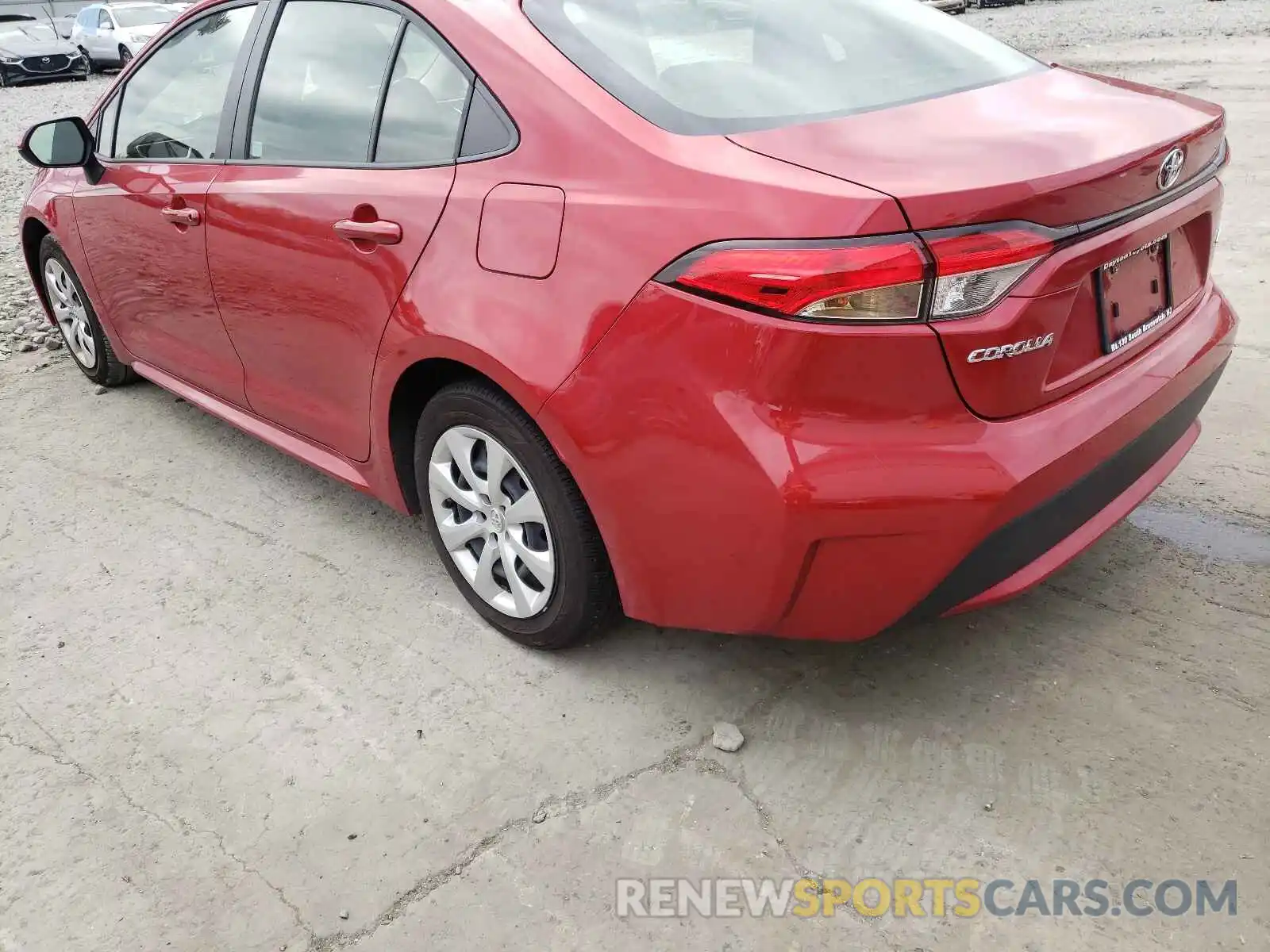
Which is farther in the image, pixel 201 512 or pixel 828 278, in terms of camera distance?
pixel 201 512

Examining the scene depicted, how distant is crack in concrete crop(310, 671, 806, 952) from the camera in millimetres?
1887

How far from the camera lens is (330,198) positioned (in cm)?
256

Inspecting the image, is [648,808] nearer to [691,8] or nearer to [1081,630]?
[1081,630]

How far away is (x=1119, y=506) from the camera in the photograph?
7.13 ft

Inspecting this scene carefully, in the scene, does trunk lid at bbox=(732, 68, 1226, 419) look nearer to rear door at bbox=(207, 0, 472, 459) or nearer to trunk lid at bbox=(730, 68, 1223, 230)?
trunk lid at bbox=(730, 68, 1223, 230)

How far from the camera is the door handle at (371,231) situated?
7.84 ft

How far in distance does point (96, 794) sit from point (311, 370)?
1.21 meters

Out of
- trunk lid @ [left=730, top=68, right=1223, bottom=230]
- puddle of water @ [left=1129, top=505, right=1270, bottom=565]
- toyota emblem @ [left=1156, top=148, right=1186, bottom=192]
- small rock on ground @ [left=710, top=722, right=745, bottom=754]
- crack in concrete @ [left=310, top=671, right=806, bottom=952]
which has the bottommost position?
crack in concrete @ [left=310, top=671, right=806, bottom=952]

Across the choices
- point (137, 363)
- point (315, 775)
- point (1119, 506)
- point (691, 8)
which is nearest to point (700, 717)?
point (315, 775)

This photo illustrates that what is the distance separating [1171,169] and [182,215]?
271 cm

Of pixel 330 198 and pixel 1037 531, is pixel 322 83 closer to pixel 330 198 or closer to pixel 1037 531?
pixel 330 198

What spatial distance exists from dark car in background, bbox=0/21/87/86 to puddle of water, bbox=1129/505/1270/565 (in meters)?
21.8

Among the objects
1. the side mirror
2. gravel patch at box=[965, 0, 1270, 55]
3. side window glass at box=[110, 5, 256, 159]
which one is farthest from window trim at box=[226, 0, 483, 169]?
gravel patch at box=[965, 0, 1270, 55]

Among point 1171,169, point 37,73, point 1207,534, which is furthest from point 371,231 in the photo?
point 37,73
